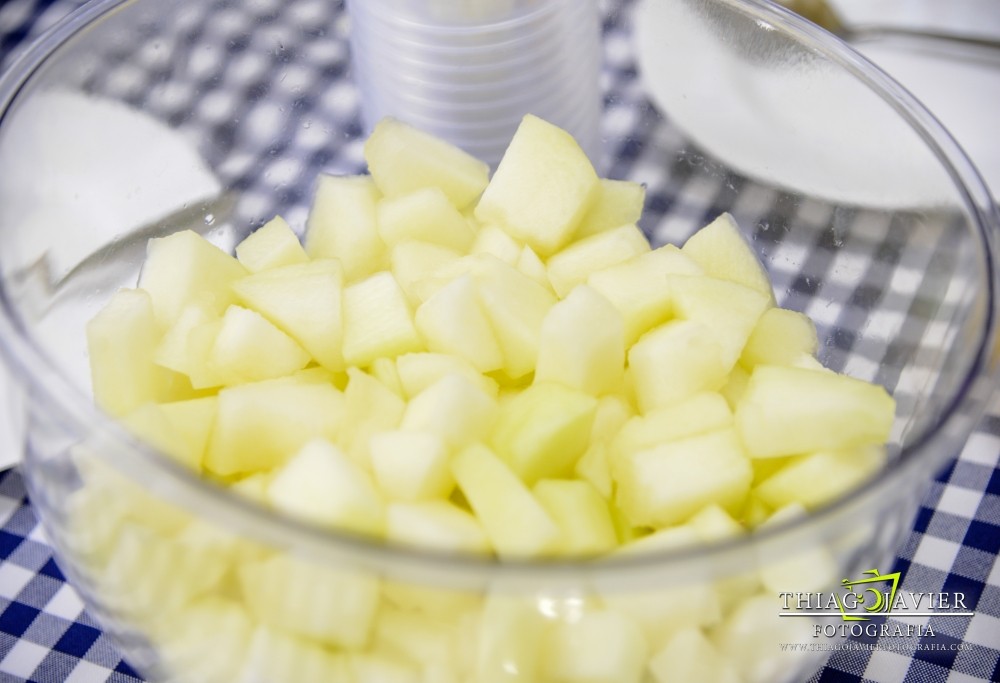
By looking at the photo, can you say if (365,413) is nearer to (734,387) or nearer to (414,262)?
(414,262)

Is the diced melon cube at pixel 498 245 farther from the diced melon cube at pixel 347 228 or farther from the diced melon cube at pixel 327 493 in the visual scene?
the diced melon cube at pixel 327 493

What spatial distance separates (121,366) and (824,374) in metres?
0.51

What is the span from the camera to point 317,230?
952mm

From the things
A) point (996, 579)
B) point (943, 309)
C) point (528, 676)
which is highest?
point (943, 309)

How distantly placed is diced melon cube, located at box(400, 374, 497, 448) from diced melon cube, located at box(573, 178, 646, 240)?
270 mm

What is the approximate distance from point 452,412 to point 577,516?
11cm

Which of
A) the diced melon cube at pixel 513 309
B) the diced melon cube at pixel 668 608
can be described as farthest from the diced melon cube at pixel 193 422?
the diced melon cube at pixel 668 608

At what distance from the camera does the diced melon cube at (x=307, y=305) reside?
32.4 inches

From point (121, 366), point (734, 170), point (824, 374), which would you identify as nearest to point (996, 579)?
point (824, 374)

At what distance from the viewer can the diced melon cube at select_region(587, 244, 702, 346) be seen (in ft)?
2.75

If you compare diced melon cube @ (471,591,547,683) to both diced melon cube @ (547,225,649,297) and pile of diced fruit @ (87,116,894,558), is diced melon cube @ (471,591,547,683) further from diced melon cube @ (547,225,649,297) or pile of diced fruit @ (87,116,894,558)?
diced melon cube @ (547,225,649,297)

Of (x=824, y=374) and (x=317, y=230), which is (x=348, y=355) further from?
(x=824, y=374)

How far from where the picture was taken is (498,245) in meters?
0.90

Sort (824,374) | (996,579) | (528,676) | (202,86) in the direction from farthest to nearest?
(202,86), (996,579), (824,374), (528,676)
